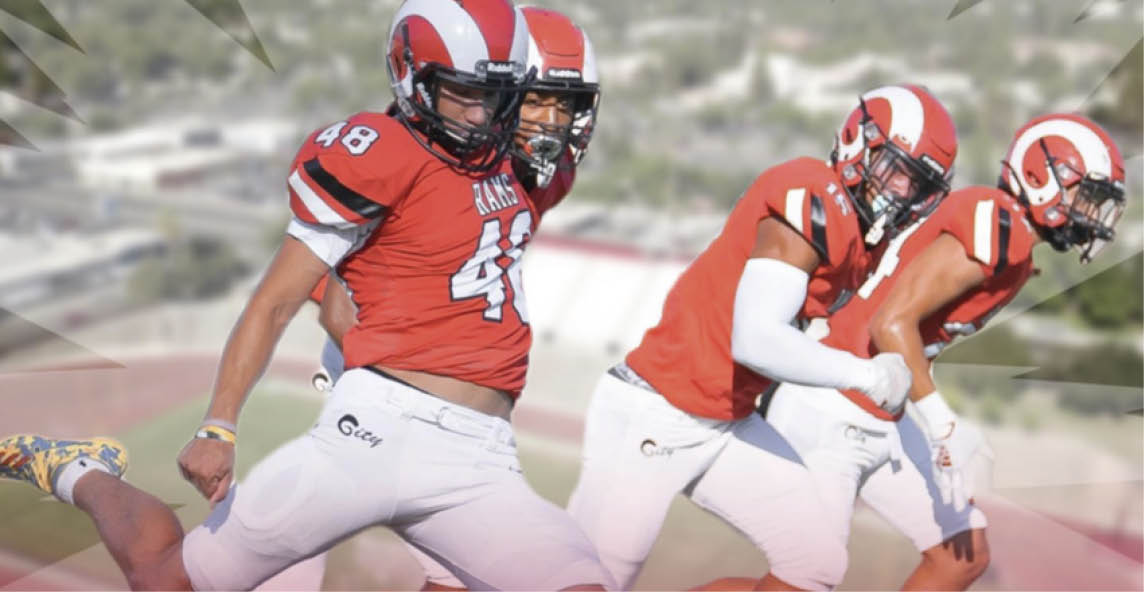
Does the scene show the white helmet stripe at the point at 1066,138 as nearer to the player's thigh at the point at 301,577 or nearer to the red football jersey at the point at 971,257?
the red football jersey at the point at 971,257

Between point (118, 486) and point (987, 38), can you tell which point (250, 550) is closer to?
point (118, 486)

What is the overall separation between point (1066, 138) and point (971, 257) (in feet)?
2.05

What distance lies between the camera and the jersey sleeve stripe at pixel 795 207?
3.01 m

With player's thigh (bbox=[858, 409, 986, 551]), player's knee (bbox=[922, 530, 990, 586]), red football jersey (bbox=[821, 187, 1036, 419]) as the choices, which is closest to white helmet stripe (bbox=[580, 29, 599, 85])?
red football jersey (bbox=[821, 187, 1036, 419])

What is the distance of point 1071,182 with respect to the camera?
3.66 meters

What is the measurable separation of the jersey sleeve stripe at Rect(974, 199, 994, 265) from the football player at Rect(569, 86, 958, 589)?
149 mm

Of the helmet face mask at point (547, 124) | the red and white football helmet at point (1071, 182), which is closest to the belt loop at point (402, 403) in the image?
the helmet face mask at point (547, 124)

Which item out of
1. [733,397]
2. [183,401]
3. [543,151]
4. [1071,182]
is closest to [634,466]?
[733,397]

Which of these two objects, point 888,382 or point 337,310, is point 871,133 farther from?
point 337,310

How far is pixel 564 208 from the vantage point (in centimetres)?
1752

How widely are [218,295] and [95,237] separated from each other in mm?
3067

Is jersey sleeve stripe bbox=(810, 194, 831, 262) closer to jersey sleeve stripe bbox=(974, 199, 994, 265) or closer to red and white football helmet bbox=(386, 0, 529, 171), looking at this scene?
jersey sleeve stripe bbox=(974, 199, 994, 265)

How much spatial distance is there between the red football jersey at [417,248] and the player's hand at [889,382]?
0.94 m

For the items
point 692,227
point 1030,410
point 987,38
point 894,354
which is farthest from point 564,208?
point 894,354
